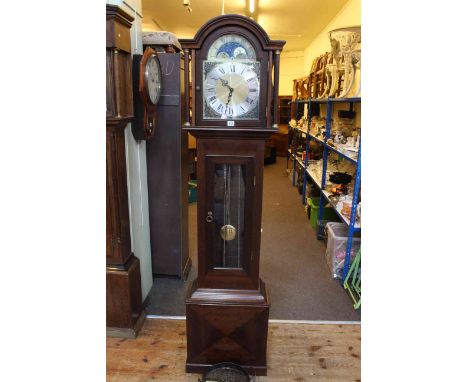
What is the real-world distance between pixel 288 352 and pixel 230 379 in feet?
1.44

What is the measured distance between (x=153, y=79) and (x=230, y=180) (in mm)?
896

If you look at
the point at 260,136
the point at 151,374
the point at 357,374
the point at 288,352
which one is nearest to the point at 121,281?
the point at 151,374

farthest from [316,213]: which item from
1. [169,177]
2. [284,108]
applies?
[284,108]

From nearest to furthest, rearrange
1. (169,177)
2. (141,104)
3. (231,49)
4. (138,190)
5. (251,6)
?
(231,49), (141,104), (138,190), (169,177), (251,6)

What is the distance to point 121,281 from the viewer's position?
6.10ft

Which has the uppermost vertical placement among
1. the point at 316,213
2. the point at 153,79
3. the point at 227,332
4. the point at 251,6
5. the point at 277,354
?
the point at 251,6

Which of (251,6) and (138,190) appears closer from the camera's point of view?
(138,190)

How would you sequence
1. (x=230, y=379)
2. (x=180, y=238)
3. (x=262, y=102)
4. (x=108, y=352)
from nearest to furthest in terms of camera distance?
(x=262, y=102) < (x=230, y=379) < (x=108, y=352) < (x=180, y=238)

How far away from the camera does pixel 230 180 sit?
1.49 m

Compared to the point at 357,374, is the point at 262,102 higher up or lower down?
higher up

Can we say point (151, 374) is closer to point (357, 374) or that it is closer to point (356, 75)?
point (357, 374)

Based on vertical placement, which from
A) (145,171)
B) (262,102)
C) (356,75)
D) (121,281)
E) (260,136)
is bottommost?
(121,281)

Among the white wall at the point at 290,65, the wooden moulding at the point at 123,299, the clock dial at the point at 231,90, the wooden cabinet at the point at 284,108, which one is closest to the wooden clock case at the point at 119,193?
the wooden moulding at the point at 123,299

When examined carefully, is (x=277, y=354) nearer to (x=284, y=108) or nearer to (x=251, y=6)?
(x=251, y=6)
